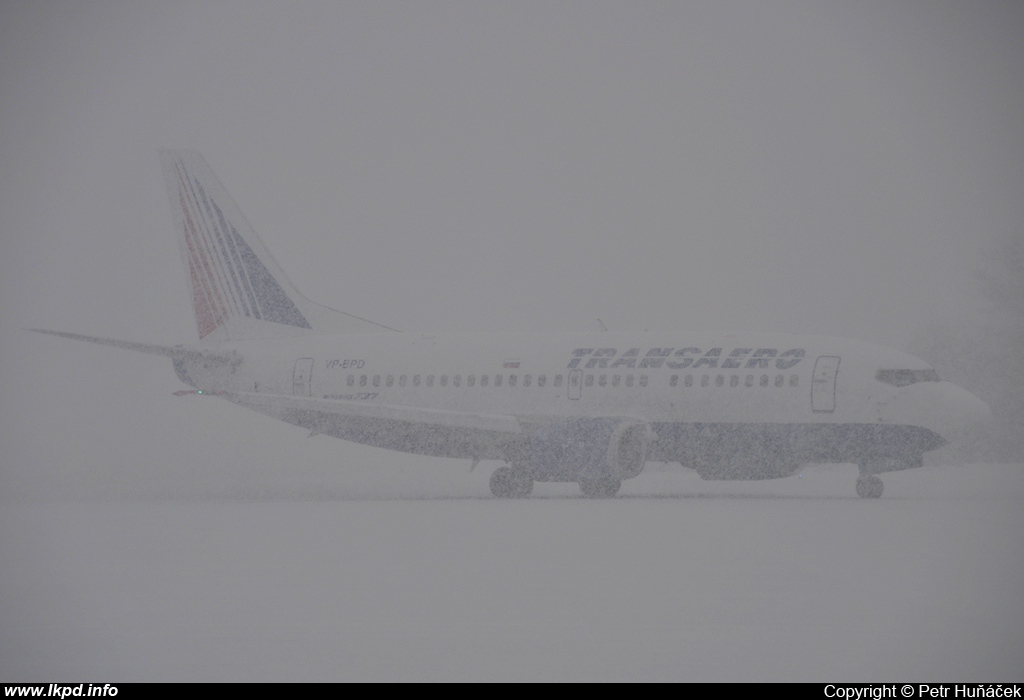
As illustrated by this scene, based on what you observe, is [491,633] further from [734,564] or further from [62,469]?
[62,469]

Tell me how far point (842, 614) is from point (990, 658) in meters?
1.90

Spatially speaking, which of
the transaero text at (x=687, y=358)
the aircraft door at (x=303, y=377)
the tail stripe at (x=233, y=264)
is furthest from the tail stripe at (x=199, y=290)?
the transaero text at (x=687, y=358)

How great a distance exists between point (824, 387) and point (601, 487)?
17.0ft

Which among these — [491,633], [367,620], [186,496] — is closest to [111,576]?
[367,620]

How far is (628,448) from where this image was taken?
2633 centimetres

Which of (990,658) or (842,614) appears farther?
(842,614)

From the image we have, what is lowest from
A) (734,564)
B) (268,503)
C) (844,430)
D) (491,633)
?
(491,633)

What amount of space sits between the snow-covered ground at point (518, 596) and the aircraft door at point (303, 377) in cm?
1006

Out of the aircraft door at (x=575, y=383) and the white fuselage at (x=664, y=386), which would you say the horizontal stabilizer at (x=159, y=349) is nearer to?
the white fuselage at (x=664, y=386)

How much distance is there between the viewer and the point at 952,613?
35.0 feet

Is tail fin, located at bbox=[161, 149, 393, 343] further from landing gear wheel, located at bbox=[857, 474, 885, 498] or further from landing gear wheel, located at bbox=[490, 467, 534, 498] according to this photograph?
landing gear wheel, located at bbox=[857, 474, 885, 498]

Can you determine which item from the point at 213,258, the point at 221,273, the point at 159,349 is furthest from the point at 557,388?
the point at 213,258

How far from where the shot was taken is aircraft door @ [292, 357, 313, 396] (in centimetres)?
3194

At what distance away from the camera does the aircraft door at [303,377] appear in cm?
3194
